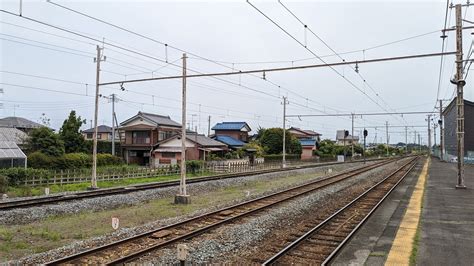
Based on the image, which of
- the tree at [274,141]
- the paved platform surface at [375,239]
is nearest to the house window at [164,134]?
the tree at [274,141]

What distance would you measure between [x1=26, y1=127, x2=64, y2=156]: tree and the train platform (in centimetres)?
2906

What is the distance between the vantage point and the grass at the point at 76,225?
34.9 feet

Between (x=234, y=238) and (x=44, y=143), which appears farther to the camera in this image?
(x=44, y=143)

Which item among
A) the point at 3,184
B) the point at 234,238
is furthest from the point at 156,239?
the point at 3,184

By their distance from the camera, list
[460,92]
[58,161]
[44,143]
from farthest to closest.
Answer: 1. [44,143]
2. [58,161]
3. [460,92]

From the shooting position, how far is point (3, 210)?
15617 millimetres

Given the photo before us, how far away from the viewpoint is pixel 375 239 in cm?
1055

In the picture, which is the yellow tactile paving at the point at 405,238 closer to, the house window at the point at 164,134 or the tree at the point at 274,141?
the house window at the point at 164,134

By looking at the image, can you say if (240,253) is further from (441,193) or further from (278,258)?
(441,193)

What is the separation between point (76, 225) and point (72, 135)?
32393mm

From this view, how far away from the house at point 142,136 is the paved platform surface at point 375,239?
134 feet

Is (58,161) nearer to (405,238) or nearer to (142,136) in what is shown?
(142,136)

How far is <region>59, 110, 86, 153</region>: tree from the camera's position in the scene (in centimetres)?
4319

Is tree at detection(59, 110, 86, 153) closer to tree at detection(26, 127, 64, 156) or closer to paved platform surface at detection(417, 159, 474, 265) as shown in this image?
tree at detection(26, 127, 64, 156)
